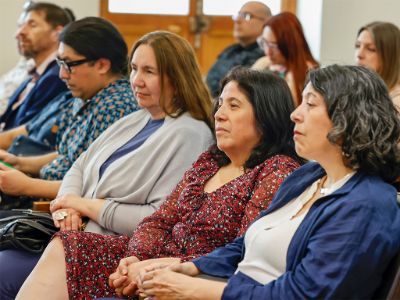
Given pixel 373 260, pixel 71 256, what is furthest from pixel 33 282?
pixel 373 260

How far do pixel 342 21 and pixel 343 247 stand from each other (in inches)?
159

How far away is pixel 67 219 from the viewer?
9.37 feet

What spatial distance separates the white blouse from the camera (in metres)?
2.00

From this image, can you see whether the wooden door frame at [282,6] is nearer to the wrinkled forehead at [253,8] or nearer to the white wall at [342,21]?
the white wall at [342,21]

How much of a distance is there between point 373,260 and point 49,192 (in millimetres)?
1850

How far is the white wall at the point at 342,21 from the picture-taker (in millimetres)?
5441

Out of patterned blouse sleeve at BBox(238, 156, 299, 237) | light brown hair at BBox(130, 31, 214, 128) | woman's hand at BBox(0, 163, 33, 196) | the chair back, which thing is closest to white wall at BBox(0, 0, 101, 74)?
woman's hand at BBox(0, 163, 33, 196)

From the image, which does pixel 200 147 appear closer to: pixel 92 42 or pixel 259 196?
pixel 259 196

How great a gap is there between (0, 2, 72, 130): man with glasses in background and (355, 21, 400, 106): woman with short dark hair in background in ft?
5.55

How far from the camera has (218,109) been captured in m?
2.52

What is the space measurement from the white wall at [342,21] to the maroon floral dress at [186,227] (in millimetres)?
3110

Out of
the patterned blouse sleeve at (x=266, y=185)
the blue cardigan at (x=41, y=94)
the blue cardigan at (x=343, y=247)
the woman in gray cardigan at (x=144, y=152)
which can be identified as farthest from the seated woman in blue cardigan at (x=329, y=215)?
the blue cardigan at (x=41, y=94)

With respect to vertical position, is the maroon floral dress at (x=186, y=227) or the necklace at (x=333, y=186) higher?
the necklace at (x=333, y=186)

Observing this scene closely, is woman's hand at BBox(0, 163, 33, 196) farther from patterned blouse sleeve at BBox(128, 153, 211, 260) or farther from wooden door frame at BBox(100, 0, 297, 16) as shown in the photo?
wooden door frame at BBox(100, 0, 297, 16)
